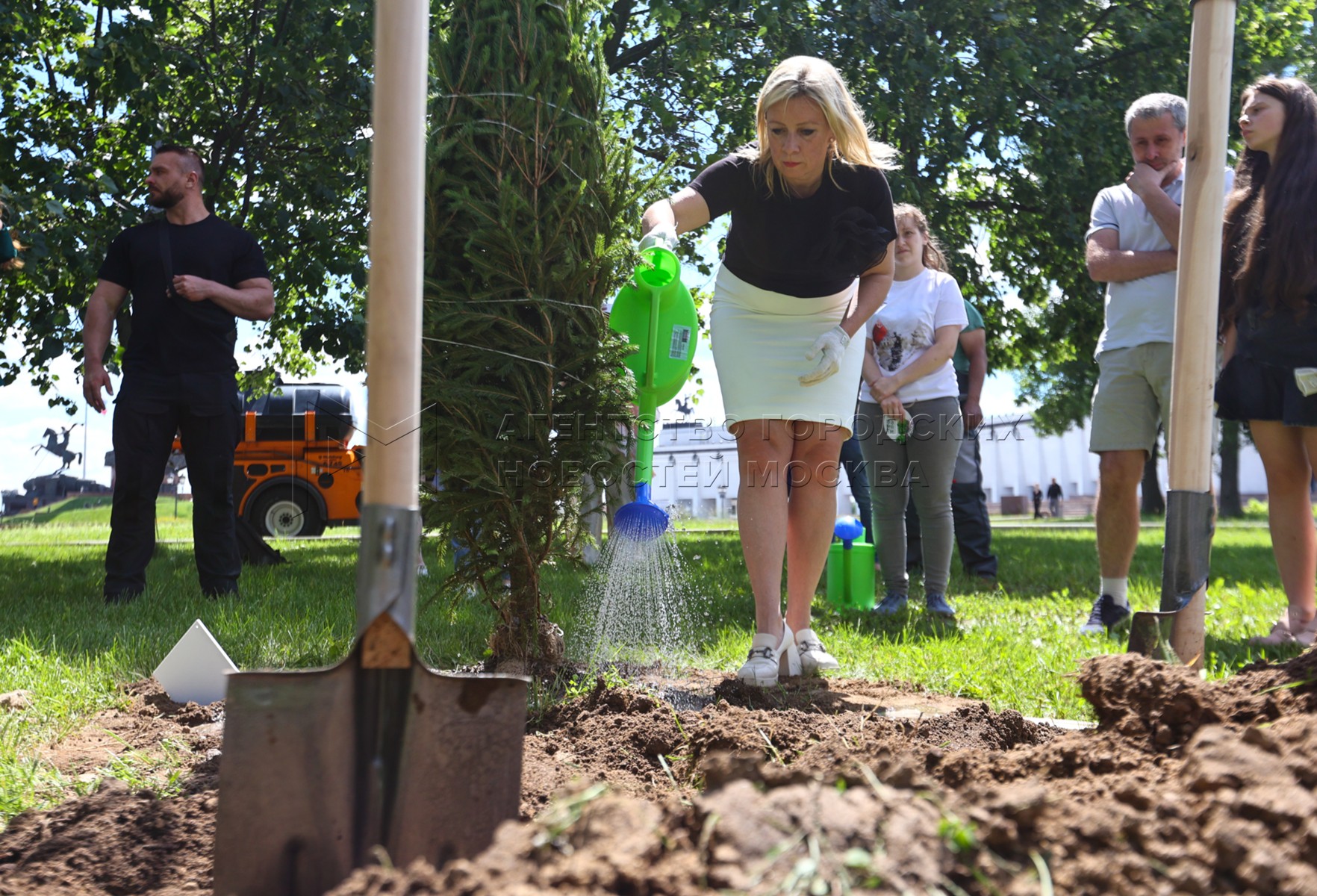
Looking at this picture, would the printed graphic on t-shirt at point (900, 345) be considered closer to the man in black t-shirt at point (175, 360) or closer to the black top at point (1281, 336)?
the black top at point (1281, 336)

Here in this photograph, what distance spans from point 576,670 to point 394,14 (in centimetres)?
195

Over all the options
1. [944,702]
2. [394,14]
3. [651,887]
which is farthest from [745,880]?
[944,702]

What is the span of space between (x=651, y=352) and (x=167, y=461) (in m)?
2.88

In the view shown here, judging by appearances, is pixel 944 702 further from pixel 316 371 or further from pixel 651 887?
pixel 316 371

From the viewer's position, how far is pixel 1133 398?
402 centimetres

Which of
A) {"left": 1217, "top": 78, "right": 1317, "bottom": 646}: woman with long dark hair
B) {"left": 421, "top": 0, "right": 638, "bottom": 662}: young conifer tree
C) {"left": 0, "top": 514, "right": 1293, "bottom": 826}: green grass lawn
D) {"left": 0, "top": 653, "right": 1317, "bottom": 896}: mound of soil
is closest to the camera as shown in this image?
{"left": 0, "top": 653, "right": 1317, "bottom": 896}: mound of soil

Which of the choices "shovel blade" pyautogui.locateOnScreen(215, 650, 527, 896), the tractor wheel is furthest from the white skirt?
the tractor wheel

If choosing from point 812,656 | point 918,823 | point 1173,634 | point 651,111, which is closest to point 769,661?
point 812,656

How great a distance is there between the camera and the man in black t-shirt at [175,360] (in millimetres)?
4660

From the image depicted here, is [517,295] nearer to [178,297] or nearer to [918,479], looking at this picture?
[178,297]

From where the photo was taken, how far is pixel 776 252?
10.7ft

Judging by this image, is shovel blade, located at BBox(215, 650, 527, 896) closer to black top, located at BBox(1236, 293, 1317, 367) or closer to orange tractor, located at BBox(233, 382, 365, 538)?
black top, located at BBox(1236, 293, 1317, 367)

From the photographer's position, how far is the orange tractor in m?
12.9

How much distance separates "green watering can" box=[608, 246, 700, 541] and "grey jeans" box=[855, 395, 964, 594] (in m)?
1.97
